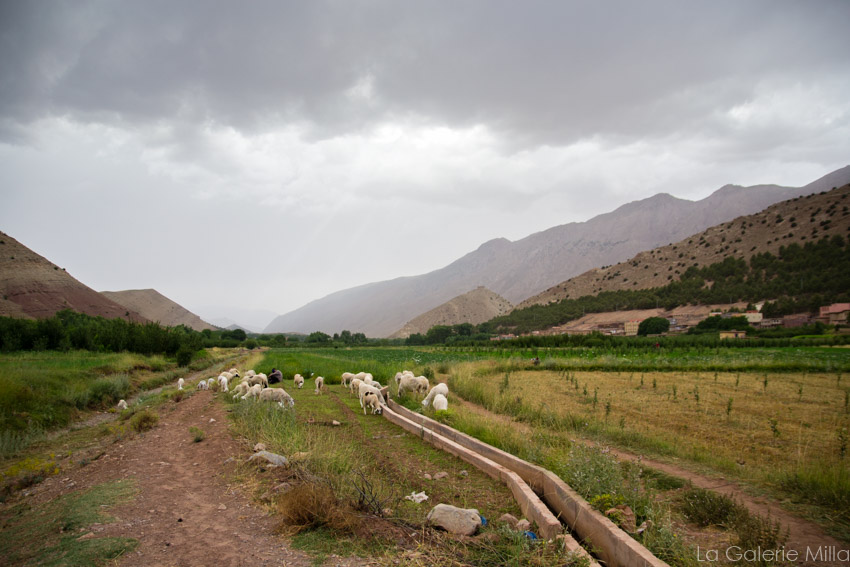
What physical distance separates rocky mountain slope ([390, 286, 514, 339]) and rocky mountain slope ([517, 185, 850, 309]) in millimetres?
40848

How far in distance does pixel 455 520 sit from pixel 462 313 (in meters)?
144

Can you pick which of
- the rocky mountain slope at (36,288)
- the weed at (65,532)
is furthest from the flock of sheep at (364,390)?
the rocky mountain slope at (36,288)

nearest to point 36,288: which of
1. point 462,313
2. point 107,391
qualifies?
point 107,391

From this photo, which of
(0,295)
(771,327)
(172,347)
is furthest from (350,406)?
(0,295)

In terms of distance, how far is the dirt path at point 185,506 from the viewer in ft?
14.1

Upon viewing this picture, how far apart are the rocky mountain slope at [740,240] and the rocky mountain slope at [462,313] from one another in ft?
134

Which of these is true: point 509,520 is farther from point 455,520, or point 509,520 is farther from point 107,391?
point 107,391

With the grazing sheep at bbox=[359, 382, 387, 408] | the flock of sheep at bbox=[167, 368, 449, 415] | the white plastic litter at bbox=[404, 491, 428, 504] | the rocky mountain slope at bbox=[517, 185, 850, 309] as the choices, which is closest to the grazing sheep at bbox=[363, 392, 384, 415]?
the flock of sheep at bbox=[167, 368, 449, 415]

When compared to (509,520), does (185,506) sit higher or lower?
higher

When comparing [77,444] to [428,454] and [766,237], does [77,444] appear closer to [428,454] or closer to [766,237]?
[428,454]

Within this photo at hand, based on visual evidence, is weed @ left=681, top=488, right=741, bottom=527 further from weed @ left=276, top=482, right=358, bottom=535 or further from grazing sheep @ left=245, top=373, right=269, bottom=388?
grazing sheep @ left=245, top=373, right=269, bottom=388

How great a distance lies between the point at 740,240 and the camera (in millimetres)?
79188

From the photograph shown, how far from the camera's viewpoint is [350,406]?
15.5 meters

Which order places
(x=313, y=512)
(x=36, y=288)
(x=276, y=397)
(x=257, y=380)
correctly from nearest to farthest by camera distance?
(x=313, y=512) → (x=276, y=397) → (x=257, y=380) → (x=36, y=288)
